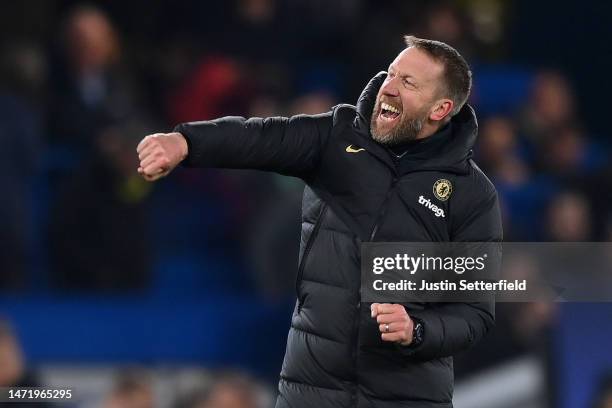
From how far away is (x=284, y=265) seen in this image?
7152 millimetres

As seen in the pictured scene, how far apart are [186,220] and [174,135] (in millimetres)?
4438

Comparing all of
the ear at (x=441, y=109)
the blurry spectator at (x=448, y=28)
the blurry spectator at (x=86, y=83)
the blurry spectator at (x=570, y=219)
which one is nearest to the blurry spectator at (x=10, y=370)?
the ear at (x=441, y=109)

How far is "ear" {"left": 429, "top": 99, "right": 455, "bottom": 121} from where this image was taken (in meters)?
3.95

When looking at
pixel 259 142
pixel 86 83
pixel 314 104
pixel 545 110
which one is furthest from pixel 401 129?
pixel 545 110

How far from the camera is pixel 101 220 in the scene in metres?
7.08

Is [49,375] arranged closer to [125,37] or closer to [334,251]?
[125,37]

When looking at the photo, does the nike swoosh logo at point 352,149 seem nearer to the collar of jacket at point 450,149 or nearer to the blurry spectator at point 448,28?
the collar of jacket at point 450,149

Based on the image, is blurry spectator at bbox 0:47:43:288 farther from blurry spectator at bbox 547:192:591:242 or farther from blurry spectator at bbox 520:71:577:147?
blurry spectator at bbox 520:71:577:147

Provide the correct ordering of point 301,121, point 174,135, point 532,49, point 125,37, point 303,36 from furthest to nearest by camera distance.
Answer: point 532,49
point 303,36
point 125,37
point 301,121
point 174,135

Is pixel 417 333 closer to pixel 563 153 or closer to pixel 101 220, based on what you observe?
pixel 101 220

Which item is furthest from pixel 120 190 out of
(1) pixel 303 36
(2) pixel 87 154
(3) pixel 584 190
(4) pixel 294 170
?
(4) pixel 294 170

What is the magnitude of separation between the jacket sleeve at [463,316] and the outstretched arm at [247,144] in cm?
48

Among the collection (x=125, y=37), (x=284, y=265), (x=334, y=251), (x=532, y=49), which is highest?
(x=532, y=49)

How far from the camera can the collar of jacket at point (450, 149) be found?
3920 mm
